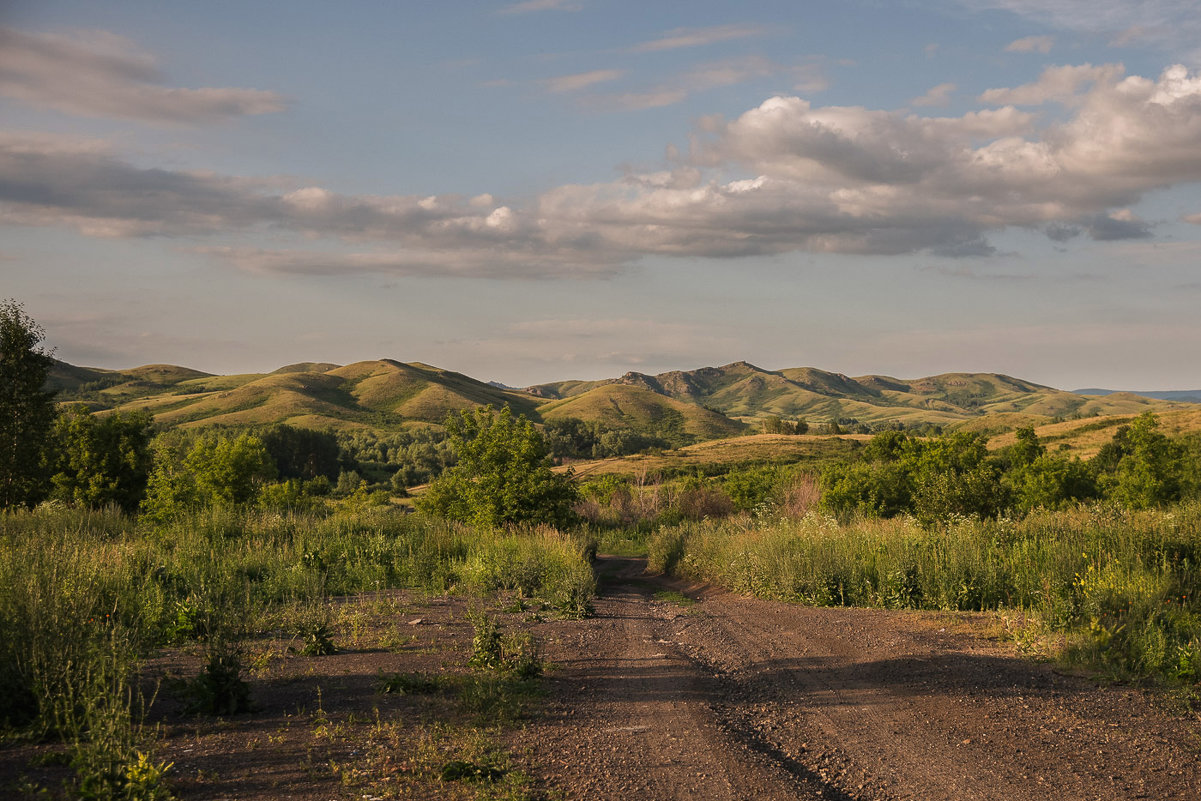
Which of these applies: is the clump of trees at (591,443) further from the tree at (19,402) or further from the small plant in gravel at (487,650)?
the small plant in gravel at (487,650)

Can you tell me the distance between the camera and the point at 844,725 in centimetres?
662

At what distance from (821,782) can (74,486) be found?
106ft

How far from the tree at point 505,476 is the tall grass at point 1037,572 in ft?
20.2

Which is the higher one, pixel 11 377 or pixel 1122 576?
pixel 11 377

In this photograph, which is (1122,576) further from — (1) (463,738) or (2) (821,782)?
(1) (463,738)

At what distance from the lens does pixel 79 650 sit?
6023 millimetres

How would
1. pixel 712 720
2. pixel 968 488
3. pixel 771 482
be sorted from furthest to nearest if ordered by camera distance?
pixel 771 482, pixel 968 488, pixel 712 720

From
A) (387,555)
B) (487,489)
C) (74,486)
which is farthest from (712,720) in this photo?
(74,486)

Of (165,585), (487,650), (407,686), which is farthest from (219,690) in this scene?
(165,585)

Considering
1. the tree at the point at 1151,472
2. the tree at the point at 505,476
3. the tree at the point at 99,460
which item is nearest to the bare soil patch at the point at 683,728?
the tree at the point at 505,476

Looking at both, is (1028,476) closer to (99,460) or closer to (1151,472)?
(1151,472)

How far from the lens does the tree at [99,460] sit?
29.0m

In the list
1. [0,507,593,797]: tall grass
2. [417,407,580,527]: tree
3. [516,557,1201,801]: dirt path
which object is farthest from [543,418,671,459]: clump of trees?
[516,557,1201,801]: dirt path

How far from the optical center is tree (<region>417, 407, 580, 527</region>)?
22.1 m
